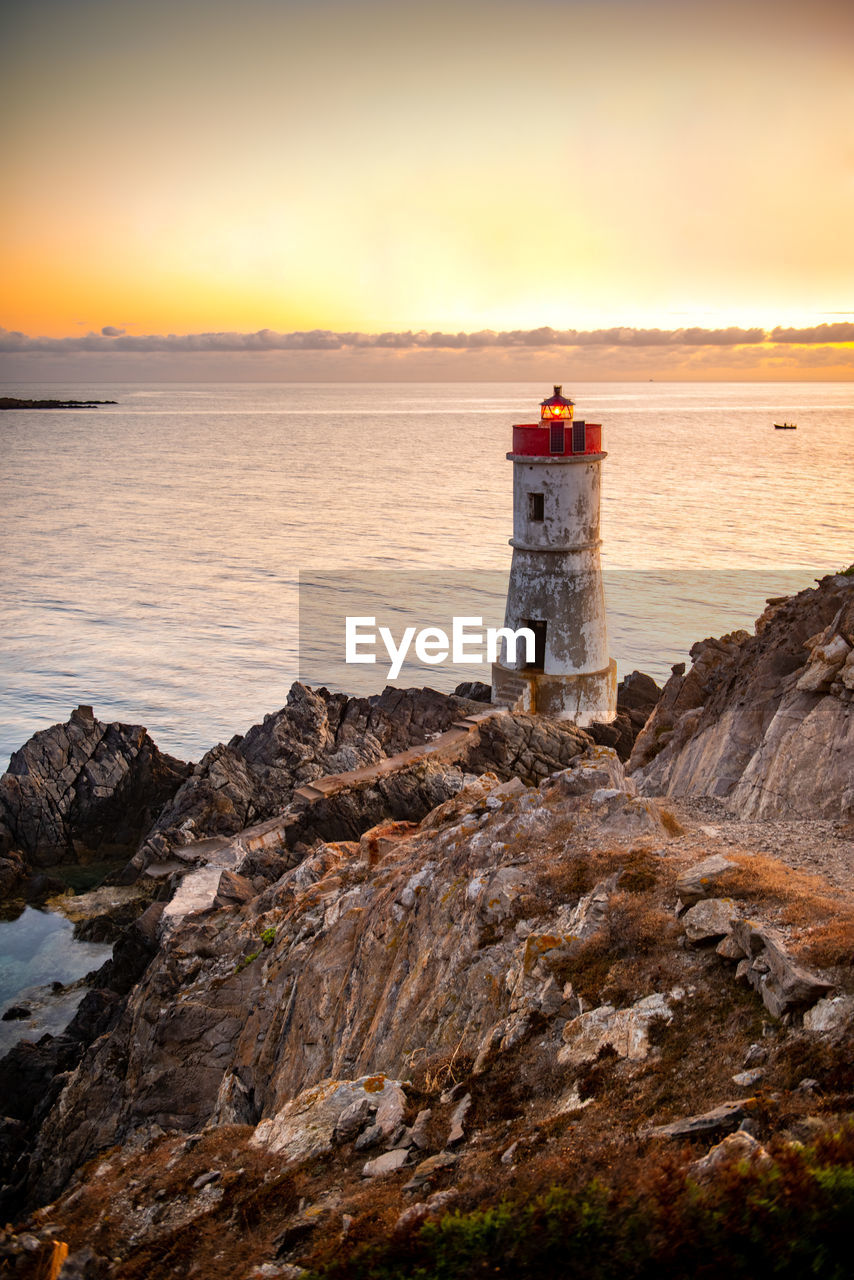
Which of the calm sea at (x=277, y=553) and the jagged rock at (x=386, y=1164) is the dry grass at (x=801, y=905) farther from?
the calm sea at (x=277, y=553)

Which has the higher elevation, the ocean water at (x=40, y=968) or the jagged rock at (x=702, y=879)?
the jagged rock at (x=702, y=879)

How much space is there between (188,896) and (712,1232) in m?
15.7

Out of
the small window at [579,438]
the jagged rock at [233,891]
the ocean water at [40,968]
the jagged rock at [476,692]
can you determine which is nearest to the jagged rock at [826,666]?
the jagged rock at [233,891]

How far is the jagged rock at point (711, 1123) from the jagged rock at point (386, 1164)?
1.84m

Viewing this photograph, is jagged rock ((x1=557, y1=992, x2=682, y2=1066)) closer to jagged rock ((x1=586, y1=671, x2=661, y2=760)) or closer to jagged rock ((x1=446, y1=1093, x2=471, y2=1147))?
jagged rock ((x1=446, y1=1093, x2=471, y2=1147))

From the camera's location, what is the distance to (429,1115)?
21.9 feet

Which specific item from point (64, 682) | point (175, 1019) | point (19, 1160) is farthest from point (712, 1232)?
point (64, 682)

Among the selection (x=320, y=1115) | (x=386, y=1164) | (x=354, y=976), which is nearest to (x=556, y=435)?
(x=354, y=976)

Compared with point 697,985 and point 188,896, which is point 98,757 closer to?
point 188,896

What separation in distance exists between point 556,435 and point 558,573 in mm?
4023

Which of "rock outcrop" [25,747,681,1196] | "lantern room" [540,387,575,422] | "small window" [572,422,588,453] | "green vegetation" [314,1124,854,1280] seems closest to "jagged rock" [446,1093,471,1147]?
"rock outcrop" [25,747,681,1196]

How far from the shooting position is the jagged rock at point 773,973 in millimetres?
6074

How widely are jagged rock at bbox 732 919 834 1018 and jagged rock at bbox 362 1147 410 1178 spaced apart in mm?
2691

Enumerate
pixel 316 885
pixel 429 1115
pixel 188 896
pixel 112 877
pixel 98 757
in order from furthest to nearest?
pixel 98 757
pixel 112 877
pixel 188 896
pixel 316 885
pixel 429 1115
